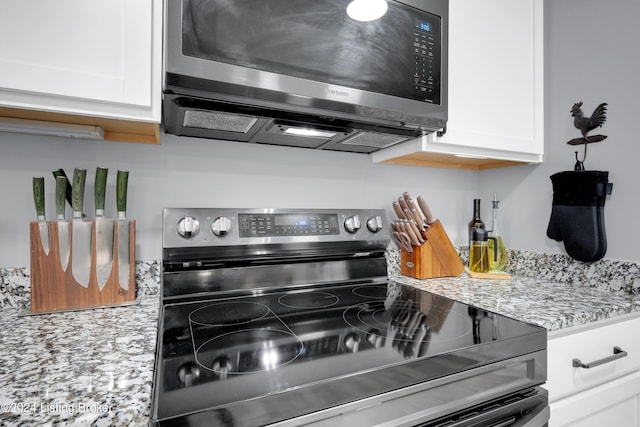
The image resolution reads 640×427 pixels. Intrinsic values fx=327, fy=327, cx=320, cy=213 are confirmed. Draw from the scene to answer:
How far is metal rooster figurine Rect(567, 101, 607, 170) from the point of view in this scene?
1.15m

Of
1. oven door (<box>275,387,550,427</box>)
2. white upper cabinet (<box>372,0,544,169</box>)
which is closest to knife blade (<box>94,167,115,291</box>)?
oven door (<box>275,387,550,427</box>)

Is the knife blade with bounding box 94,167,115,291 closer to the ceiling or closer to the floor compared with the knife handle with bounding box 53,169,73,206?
closer to the floor

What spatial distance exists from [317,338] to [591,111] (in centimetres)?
129

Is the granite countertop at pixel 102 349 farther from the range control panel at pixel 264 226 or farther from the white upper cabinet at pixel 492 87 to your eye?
the white upper cabinet at pixel 492 87

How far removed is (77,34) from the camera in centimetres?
71

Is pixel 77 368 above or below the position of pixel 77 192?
below

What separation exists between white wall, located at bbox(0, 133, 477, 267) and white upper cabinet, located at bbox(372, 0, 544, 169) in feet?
0.59

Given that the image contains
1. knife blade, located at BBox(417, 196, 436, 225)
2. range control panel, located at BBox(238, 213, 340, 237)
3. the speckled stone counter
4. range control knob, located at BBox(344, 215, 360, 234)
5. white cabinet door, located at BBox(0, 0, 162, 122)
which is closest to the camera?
the speckled stone counter

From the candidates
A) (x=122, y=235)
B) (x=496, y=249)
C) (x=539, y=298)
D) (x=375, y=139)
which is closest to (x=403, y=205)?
(x=375, y=139)

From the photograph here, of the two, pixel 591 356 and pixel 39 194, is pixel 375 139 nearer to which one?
pixel 591 356

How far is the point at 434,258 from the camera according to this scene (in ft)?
4.29

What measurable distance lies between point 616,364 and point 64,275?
1.52 m

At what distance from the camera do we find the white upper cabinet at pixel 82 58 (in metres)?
0.68

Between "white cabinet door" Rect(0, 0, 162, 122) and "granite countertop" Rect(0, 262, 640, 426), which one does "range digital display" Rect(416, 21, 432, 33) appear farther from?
"granite countertop" Rect(0, 262, 640, 426)
